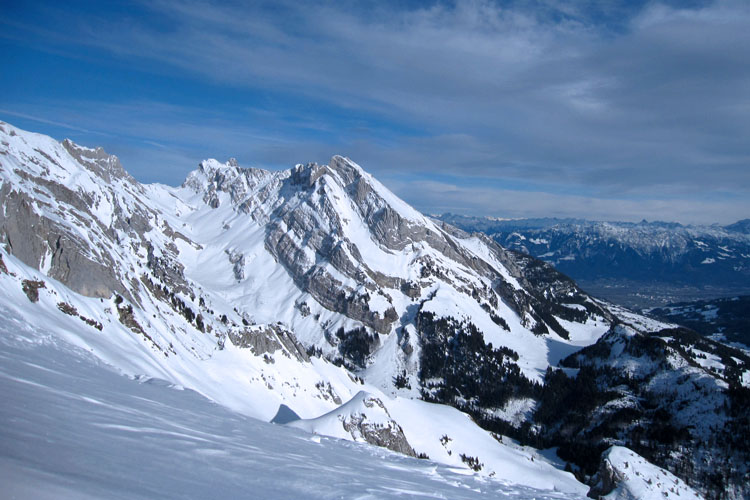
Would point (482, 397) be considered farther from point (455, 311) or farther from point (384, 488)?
point (384, 488)

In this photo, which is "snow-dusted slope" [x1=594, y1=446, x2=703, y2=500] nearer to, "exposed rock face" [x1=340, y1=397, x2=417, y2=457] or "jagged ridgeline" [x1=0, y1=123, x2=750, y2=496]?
"jagged ridgeline" [x1=0, y1=123, x2=750, y2=496]

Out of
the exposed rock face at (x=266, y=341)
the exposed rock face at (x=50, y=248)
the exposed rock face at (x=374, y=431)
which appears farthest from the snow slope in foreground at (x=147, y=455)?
the exposed rock face at (x=266, y=341)

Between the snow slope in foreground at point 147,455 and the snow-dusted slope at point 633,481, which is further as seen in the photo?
the snow-dusted slope at point 633,481

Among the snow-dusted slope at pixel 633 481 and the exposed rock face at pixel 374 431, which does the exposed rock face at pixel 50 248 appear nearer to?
the exposed rock face at pixel 374 431

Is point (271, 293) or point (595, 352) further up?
point (271, 293)

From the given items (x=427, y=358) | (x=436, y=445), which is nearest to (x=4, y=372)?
(x=436, y=445)
